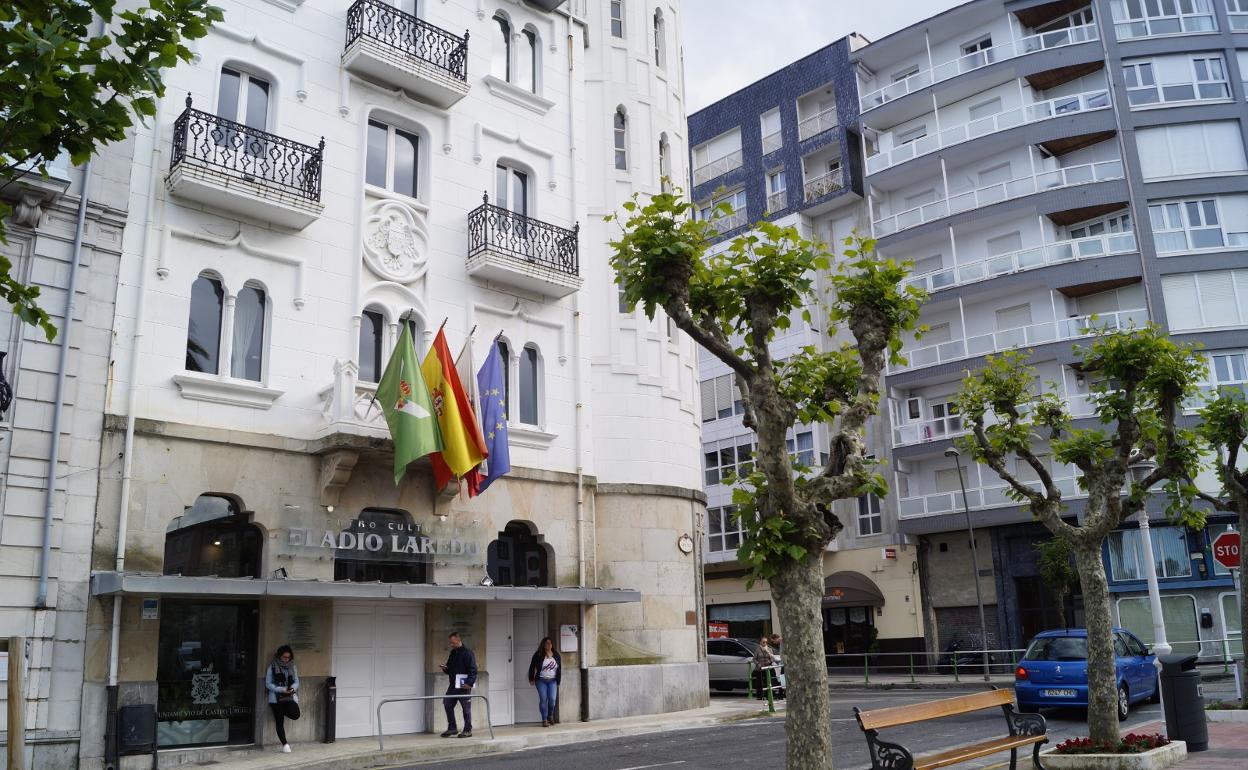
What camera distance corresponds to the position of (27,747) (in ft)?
46.3

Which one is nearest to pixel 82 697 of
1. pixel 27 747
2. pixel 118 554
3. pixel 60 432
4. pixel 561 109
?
pixel 27 747

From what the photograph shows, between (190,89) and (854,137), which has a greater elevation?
(854,137)

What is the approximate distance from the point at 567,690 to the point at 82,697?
9446 millimetres

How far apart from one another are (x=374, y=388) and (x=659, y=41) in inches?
565

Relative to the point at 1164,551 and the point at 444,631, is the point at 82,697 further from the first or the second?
the point at 1164,551

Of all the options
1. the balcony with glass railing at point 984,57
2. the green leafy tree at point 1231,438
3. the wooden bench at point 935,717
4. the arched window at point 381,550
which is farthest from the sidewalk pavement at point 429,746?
the balcony with glass railing at point 984,57

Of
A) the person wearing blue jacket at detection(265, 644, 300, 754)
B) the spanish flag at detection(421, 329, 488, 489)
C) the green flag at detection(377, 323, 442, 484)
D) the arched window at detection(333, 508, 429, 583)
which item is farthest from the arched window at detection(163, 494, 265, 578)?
the spanish flag at detection(421, 329, 488, 489)

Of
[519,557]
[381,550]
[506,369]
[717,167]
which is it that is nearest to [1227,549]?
[519,557]

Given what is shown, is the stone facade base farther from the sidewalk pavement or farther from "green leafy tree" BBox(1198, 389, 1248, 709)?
"green leafy tree" BBox(1198, 389, 1248, 709)

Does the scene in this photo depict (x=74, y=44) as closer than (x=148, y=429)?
Yes

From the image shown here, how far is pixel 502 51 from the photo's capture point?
2412 centimetres

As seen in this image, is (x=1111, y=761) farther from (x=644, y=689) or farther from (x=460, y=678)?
(x=644, y=689)

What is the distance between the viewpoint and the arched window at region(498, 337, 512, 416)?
22.1 meters

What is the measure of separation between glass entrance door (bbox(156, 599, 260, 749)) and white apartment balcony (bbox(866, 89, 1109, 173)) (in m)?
33.9
